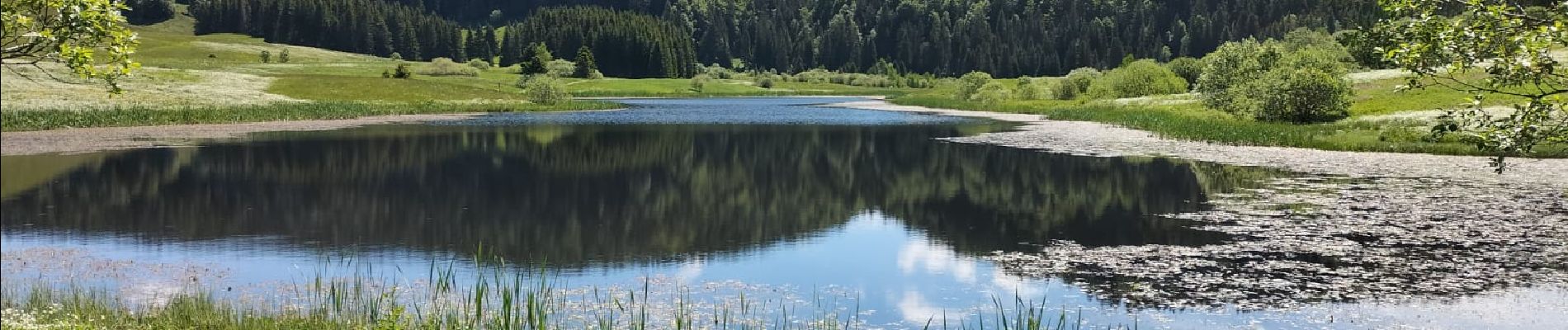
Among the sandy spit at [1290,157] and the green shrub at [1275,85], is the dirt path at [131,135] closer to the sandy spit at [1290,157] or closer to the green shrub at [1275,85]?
the sandy spit at [1290,157]

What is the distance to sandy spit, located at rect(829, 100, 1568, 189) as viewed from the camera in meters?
37.6

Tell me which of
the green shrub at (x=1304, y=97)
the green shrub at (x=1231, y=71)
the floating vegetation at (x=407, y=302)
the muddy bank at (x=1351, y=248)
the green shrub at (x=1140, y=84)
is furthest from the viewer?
the green shrub at (x=1140, y=84)

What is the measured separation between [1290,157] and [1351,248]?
24.9m

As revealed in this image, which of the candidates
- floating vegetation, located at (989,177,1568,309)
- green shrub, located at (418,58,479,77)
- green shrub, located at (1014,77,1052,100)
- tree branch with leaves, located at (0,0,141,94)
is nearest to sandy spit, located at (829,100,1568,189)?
floating vegetation, located at (989,177,1568,309)

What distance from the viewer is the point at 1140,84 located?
111 meters

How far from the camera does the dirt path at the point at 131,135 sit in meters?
48.6

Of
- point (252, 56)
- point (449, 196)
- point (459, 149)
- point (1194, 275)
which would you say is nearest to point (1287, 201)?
point (1194, 275)

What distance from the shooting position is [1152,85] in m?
110

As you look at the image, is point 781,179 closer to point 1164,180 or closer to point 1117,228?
point 1164,180

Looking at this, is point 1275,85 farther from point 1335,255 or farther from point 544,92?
point 544,92

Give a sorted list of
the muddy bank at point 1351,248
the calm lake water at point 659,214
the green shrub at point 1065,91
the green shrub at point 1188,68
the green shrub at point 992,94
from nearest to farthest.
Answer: the muddy bank at point 1351,248 < the calm lake water at point 659,214 < the green shrub at point 1065,91 < the green shrub at point 992,94 < the green shrub at point 1188,68

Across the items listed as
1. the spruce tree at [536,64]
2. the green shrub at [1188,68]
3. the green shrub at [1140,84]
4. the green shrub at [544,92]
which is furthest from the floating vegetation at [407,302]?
the spruce tree at [536,64]

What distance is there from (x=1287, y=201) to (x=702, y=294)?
18368 mm

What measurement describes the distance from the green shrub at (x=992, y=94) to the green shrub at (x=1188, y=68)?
16.8m
